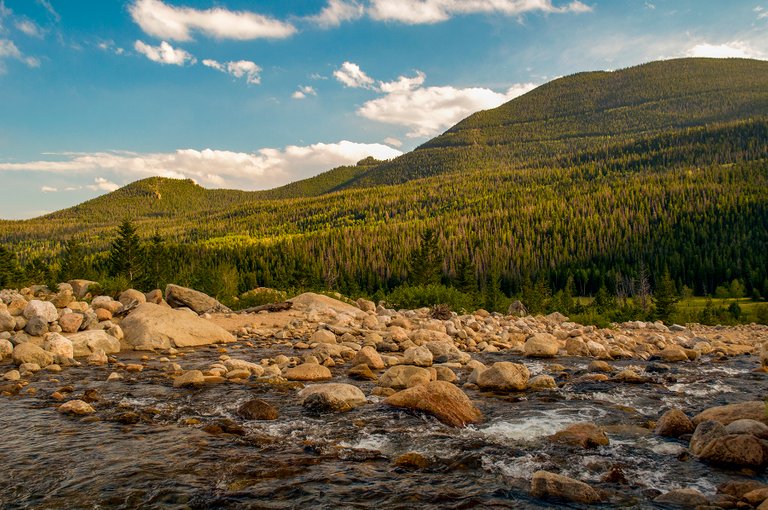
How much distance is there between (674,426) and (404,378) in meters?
6.92

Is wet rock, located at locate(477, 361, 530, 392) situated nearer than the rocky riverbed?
No

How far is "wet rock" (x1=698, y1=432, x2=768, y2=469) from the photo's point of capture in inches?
326

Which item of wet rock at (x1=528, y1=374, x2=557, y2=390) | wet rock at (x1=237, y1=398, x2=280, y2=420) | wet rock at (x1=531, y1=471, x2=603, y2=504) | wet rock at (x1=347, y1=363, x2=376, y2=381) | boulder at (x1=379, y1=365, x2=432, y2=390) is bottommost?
wet rock at (x1=528, y1=374, x2=557, y2=390)

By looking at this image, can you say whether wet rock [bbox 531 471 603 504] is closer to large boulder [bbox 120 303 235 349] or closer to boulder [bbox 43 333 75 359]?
boulder [bbox 43 333 75 359]

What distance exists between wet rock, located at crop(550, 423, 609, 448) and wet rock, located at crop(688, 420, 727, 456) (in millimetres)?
1526

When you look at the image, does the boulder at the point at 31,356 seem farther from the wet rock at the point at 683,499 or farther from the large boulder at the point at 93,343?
the wet rock at the point at 683,499

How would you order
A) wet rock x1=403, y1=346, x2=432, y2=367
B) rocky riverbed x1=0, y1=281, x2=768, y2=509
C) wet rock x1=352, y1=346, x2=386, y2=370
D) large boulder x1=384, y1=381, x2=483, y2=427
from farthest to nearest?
wet rock x1=403, y1=346, x2=432, y2=367 < wet rock x1=352, y1=346, x2=386, y2=370 < large boulder x1=384, y1=381, x2=483, y2=427 < rocky riverbed x1=0, y1=281, x2=768, y2=509

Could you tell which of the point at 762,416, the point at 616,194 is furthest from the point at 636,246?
the point at 762,416

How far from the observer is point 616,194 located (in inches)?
6432

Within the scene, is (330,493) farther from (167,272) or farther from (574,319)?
(167,272)

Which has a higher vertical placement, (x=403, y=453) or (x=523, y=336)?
(x=403, y=453)

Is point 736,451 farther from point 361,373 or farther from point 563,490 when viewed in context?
point 361,373

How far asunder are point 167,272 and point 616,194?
145 meters

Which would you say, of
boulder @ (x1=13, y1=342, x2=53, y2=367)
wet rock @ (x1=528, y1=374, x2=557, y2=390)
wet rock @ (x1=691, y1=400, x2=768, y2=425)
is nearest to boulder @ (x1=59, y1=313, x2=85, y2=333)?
boulder @ (x1=13, y1=342, x2=53, y2=367)
